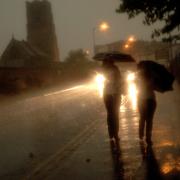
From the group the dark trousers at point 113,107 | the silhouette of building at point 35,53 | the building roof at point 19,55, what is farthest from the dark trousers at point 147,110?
the building roof at point 19,55

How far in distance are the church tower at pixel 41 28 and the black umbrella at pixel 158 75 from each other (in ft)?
314

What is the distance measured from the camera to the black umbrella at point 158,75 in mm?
10562

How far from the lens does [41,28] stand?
4198 inches

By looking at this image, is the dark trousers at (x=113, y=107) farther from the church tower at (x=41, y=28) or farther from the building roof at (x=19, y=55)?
the church tower at (x=41, y=28)

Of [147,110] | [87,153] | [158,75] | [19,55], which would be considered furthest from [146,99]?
[19,55]

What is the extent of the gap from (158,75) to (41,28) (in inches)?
3844

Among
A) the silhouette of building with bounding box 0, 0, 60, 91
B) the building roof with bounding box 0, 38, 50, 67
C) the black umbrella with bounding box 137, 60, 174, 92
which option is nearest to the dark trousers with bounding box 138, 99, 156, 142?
the black umbrella with bounding box 137, 60, 174, 92

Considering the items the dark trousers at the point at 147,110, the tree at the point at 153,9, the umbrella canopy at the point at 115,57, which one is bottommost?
the dark trousers at the point at 147,110

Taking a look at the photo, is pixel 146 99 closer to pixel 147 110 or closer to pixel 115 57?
pixel 147 110

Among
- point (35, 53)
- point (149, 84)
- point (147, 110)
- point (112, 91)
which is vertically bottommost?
point (147, 110)

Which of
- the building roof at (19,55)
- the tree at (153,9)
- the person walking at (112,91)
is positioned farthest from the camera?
the building roof at (19,55)

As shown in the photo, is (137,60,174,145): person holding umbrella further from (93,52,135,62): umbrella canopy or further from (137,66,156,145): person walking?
Answer: (93,52,135,62): umbrella canopy

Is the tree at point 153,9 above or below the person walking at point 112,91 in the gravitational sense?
above

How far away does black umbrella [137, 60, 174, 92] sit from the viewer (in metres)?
10.6
